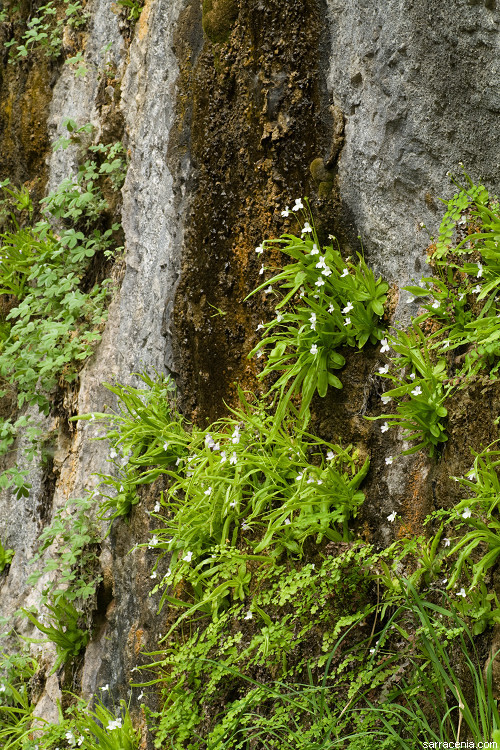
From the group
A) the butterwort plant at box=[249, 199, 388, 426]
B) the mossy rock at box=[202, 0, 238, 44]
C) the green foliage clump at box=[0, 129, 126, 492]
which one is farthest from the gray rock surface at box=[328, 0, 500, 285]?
the green foliage clump at box=[0, 129, 126, 492]

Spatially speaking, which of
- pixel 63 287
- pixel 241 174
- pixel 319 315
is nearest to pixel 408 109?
pixel 319 315

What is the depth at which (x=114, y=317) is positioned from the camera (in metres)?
4.50

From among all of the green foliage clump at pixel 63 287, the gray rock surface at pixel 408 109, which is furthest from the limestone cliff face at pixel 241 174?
the green foliage clump at pixel 63 287

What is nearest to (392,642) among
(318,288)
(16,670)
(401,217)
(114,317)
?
(318,288)

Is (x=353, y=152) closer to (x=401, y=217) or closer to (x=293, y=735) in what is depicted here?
(x=401, y=217)

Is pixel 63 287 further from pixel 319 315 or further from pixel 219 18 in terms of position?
pixel 319 315

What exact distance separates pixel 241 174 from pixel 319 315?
108cm

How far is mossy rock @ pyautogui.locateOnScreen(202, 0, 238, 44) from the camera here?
3664 mm

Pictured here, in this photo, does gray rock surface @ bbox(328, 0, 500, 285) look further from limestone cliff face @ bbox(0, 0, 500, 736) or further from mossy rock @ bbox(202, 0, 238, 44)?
mossy rock @ bbox(202, 0, 238, 44)

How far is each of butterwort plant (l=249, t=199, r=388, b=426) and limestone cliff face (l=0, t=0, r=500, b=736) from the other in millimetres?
101

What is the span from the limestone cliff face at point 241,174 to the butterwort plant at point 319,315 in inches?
4.0

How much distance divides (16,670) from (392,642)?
3189mm

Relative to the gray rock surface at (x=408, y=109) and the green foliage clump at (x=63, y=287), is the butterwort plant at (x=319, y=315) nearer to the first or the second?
the gray rock surface at (x=408, y=109)

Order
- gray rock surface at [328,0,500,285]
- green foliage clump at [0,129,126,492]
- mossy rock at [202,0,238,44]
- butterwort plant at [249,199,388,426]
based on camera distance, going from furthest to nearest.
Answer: green foliage clump at [0,129,126,492] < mossy rock at [202,0,238,44] < butterwort plant at [249,199,388,426] < gray rock surface at [328,0,500,285]
